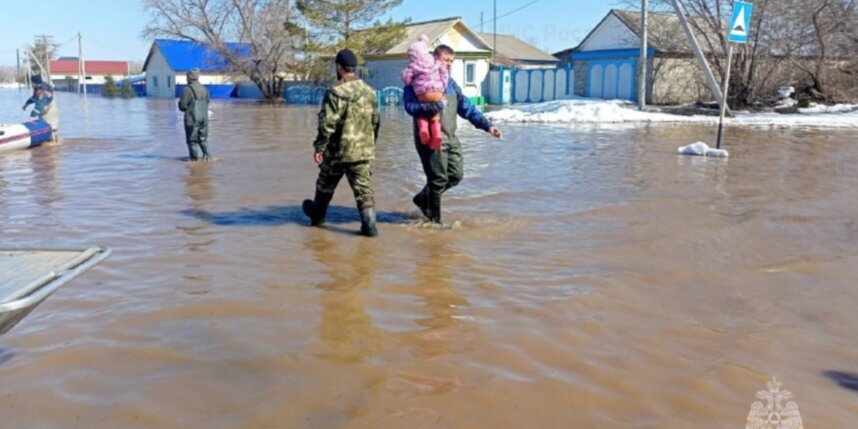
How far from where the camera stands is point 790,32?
88.9 feet

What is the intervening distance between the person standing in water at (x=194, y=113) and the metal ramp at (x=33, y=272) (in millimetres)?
9403

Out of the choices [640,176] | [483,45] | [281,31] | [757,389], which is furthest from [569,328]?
[281,31]

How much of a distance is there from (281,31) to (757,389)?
4383 cm

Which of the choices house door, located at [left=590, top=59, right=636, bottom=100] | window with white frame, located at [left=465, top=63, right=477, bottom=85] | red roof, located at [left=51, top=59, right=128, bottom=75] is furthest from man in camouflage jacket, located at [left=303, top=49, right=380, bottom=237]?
red roof, located at [left=51, top=59, right=128, bottom=75]

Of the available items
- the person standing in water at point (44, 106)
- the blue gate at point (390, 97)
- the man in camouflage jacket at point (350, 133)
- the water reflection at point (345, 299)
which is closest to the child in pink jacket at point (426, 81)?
the man in camouflage jacket at point (350, 133)

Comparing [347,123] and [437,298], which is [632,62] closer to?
[347,123]

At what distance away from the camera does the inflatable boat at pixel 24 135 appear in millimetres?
13469

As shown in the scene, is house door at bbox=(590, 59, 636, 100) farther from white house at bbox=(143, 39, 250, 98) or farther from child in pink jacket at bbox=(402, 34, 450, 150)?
white house at bbox=(143, 39, 250, 98)

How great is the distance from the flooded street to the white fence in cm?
2712

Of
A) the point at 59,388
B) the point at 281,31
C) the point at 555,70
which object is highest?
the point at 281,31

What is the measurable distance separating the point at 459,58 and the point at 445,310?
3446cm

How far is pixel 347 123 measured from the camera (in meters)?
6.38

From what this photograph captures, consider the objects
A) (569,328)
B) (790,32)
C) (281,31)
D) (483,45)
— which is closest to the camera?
(569,328)

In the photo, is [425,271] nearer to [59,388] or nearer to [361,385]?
[361,385]
